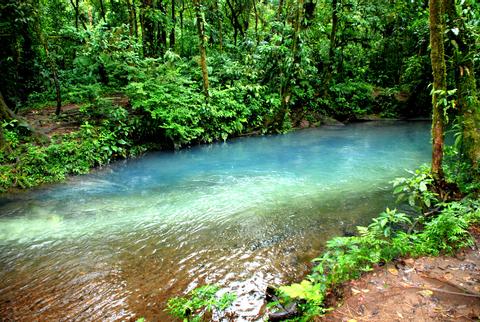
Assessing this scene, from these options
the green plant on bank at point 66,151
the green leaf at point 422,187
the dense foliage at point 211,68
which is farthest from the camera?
the dense foliage at point 211,68

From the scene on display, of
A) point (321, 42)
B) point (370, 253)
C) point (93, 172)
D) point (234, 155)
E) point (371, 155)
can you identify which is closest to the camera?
point (370, 253)

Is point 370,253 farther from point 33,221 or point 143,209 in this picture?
point 33,221

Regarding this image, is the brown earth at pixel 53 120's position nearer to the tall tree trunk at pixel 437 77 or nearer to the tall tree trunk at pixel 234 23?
the tall tree trunk at pixel 437 77

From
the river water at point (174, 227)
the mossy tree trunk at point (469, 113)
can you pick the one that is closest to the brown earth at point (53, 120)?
the river water at point (174, 227)

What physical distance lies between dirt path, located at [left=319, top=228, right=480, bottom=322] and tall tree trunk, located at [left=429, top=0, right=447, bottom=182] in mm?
1844

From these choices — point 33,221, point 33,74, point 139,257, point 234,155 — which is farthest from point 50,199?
point 33,74

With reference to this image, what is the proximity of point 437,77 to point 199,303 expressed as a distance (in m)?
5.16

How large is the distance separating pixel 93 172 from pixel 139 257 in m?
6.05

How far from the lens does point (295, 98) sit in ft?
58.4

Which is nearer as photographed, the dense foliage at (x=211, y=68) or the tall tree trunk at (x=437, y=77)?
the tall tree trunk at (x=437, y=77)

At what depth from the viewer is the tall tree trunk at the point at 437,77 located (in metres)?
5.01

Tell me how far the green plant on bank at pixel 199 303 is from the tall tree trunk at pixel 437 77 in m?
4.15

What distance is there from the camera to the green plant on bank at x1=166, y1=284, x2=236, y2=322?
366cm

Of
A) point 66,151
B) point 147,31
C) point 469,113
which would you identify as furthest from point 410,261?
point 147,31
